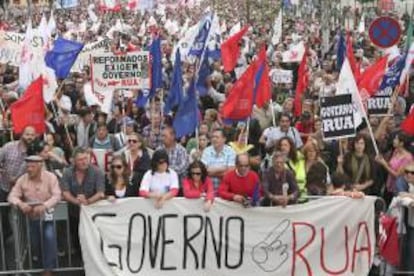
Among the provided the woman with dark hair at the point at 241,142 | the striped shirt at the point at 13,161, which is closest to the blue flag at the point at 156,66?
the woman with dark hair at the point at 241,142

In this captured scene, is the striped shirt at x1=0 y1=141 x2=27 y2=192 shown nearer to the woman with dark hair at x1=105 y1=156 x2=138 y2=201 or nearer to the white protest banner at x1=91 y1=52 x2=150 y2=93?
the woman with dark hair at x1=105 y1=156 x2=138 y2=201

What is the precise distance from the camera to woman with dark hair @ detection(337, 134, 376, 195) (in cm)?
1070

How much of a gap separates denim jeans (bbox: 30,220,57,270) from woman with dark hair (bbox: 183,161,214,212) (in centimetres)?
151

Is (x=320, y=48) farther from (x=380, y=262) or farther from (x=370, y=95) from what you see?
(x=380, y=262)

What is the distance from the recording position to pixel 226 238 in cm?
962

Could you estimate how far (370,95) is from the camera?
43.4ft

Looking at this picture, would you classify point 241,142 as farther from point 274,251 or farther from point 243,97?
point 274,251

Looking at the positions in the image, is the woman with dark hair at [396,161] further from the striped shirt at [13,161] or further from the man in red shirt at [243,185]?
the striped shirt at [13,161]

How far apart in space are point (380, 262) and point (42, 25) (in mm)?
11282

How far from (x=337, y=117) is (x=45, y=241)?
3.83 m

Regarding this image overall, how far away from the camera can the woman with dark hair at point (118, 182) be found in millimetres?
9836

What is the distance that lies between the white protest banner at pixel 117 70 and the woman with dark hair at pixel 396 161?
4022 mm

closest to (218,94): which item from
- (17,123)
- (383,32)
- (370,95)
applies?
(383,32)

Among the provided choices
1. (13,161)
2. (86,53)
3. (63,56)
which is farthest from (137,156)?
(86,53)
